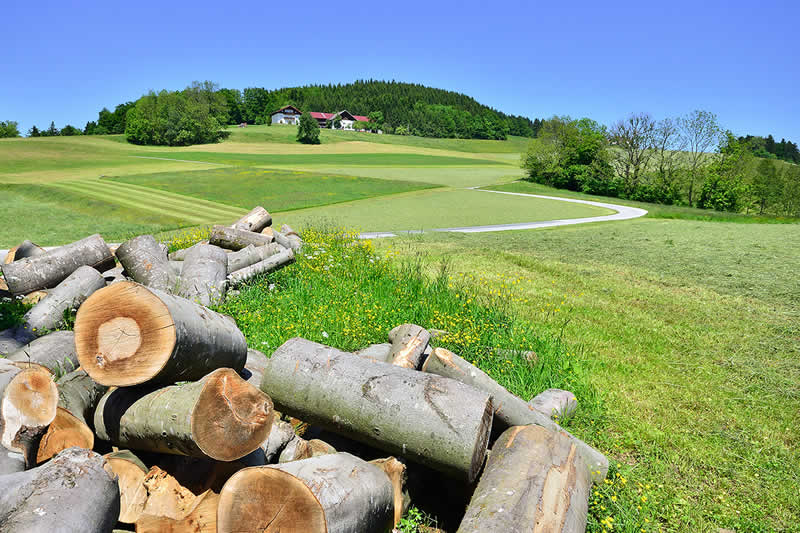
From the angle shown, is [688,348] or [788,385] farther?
[688,348]

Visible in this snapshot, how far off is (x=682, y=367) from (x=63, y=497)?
24.7 feet

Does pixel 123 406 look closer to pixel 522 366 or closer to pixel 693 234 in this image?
pixel 522 366

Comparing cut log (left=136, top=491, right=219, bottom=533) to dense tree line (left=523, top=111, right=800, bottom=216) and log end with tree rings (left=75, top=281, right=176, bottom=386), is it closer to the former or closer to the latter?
log end with tree rings (left=75, top=281, right=176, bottom=386)

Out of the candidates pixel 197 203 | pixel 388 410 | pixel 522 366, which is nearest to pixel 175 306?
pixel 388 410

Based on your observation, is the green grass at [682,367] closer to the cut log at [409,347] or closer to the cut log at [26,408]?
the cut log at [409,347]

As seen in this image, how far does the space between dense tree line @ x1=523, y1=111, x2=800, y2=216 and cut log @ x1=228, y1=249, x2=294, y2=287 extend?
50.3 meters

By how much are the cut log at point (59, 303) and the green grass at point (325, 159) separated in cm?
5261

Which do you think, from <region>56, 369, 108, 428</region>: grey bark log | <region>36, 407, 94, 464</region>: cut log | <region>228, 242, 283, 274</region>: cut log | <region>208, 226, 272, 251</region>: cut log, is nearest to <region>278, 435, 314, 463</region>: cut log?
<region>36, 407, 94, 464</region>: cut log

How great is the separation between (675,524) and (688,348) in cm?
468

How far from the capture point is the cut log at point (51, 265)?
7125mm

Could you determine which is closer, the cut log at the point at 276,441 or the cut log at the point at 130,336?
the cut log at the point at 130,336

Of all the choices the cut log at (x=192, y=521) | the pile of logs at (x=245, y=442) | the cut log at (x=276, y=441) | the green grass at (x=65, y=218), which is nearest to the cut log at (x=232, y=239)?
the pile of logs at (x=245, y=442)

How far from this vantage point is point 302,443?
3775 millimetres

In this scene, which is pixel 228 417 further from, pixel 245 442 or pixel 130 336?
→ pixel 130 336
